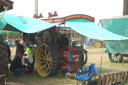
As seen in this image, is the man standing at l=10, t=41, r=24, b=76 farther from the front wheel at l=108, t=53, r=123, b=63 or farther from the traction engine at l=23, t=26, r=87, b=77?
the front wheel at l=108, t=53, r=123, b=63

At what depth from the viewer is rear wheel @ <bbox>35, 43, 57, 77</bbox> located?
6.12m

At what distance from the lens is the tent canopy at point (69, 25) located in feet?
18.5

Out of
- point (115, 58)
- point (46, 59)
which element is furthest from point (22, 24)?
point (115, 58)

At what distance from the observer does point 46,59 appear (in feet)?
21.4

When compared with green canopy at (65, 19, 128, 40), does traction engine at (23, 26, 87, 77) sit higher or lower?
lower

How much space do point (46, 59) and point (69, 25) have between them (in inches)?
68.0

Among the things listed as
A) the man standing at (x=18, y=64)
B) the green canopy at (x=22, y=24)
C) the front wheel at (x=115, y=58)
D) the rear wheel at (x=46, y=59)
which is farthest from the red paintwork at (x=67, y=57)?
the front wheel at (x=115, y=58)

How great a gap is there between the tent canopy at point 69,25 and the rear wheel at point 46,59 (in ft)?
2.82

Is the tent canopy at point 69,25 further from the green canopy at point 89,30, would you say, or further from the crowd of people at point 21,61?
the crowd of people at point 21,61

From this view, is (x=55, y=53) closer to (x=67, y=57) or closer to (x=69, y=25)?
(x=67, y=57)

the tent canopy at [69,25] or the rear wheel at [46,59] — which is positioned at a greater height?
the tent canopy at [69,25]

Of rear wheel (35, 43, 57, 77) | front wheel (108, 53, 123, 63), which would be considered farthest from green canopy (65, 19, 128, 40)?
front wheel (108, 53, 123, 63)

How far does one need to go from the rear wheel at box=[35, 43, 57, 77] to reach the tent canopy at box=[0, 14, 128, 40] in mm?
860

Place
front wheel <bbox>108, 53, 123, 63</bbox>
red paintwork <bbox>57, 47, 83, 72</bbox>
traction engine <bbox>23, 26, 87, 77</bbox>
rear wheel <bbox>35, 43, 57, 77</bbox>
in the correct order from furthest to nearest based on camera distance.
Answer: front wheel <bbox>108, 53, 123, 63</bbox> < red paintwork <bbox>57, 47, 83, 72</bbox> < traction engine <bbox>23, 26, 87, 77</bbox> < rear wheel <bbox>35, 43, 57, 77</bbox>
